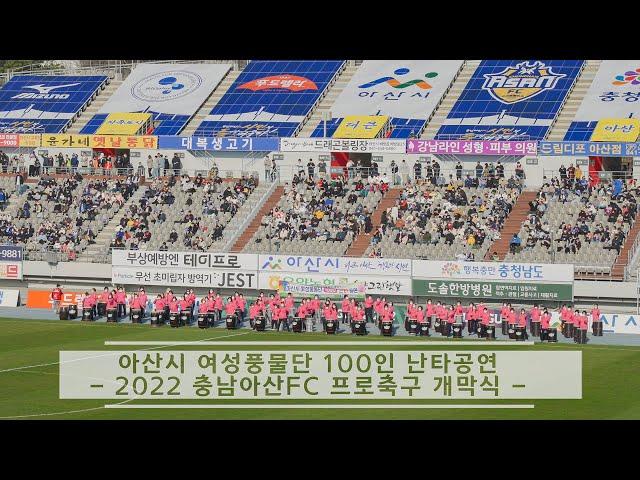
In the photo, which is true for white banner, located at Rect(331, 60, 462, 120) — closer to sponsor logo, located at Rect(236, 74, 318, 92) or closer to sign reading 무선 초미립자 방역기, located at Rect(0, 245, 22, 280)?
sponsor logo, located at Rect(236, 74, 318, 92)

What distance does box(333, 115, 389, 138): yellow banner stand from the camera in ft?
212

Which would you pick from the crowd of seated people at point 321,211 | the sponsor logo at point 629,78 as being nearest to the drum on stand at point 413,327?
the crowd of seated people at point 321,211

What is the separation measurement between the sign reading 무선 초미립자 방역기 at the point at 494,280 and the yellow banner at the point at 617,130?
14134mm

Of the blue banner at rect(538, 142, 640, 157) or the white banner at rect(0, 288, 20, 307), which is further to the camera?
the blue banner at rect(538, 142, 640, 157)

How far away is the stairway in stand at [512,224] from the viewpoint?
52.8 metres

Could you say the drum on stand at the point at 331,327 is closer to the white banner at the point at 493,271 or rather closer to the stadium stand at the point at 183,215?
the white banner at the point at 493,271

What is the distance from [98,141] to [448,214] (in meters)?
21.3

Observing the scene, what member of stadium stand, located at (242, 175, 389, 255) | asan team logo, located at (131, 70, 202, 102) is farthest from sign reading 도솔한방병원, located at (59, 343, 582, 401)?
asan team logo, located at (131, 70, 202, 102)

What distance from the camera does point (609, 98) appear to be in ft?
206

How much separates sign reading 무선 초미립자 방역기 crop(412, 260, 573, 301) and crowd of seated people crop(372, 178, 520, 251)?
14.8 ft

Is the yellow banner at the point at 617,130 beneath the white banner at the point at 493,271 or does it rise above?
above

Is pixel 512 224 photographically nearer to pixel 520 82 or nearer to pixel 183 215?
pixel 520 82

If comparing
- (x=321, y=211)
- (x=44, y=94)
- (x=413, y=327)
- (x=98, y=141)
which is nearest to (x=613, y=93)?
(x=321, y=211)

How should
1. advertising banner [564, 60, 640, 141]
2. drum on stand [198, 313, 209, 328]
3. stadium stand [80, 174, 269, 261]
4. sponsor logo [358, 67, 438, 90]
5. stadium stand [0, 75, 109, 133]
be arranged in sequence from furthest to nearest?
stadium stand [0, 75, 109, 133]
sponsor logo [358, 67, 438, 90]
advertising banner [564, 60, 640, 141]
stadium stand [80, 174, 269, 261]
drum on stand [198, 313, 209, 328]
